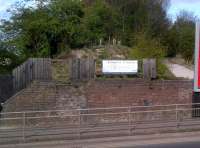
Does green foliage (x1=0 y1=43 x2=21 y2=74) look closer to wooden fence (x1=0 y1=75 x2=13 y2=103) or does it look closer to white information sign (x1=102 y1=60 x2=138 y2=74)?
wooden fence (x1=0 y1=75 x2=13 y2=103)

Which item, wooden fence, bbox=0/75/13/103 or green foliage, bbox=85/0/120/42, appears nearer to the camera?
wooden fence, bbox=0/75/13/103

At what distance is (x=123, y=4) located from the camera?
52094 mm

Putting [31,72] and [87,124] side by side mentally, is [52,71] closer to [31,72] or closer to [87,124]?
[31,72]

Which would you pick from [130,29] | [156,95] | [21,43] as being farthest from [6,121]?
[130,29]

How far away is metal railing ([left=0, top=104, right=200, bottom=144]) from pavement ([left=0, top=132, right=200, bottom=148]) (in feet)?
1.59

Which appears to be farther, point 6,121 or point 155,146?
point 6,121

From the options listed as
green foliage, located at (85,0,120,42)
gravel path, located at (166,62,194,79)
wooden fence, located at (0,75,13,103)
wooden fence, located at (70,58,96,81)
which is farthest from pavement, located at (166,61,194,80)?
wooden fence, located at (0,75,13,103)

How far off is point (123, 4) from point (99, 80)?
1037 inches

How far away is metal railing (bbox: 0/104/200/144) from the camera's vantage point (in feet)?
65.6

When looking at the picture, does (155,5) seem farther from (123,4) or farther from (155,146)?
(155,146)

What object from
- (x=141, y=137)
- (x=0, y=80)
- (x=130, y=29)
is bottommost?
(x=141, y=137)

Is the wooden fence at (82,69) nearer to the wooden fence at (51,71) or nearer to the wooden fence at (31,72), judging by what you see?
the wooden fence at (51,71)

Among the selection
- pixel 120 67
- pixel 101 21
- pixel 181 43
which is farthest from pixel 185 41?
pixel 120 67

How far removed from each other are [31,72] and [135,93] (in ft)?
17.1
